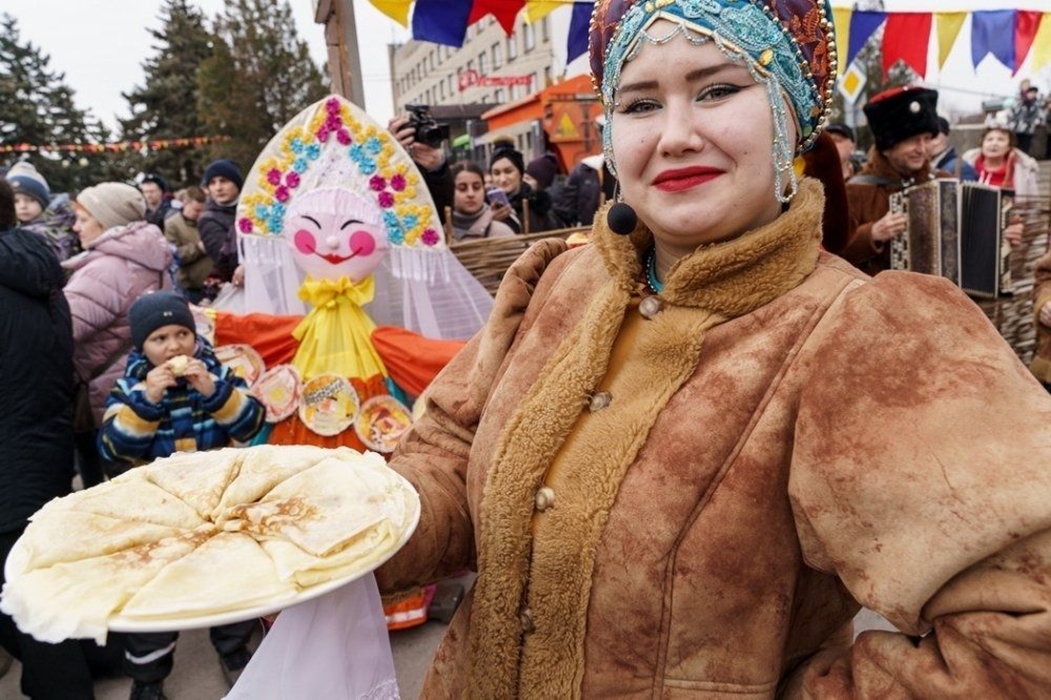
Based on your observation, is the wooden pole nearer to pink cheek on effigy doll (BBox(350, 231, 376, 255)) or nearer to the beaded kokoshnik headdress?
pink cheek on effigy doll (BBox(350, 231, 376, 255))

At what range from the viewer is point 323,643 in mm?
1115

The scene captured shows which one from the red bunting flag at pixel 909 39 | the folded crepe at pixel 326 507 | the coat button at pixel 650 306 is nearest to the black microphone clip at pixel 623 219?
the coat button at pixel 650 306

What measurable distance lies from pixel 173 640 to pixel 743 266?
2.57 m

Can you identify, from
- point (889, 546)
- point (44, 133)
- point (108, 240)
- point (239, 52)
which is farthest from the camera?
point (44, 133)

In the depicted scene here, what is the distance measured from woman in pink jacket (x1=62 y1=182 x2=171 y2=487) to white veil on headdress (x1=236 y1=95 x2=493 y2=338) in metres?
0.68

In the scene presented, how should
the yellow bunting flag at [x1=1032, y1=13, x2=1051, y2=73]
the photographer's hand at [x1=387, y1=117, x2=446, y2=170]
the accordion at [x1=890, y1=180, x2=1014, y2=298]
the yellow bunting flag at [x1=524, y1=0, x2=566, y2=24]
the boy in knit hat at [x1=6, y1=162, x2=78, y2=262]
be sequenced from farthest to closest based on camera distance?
1. the yellow bunting flag at [x1=1032, y1=13, x2=1051, y2=73]
2. the boy in knit hat at [x1=6, y1=162, x2=78, y2=262]
3. the yellow bunting flag at [x1=524, y1=0, x2=566, y2=24]
4. the photographer's hand at [x1=387, y1=117, x2=446, y2=170]
5. the accordion at [x1=890, y1=180, x2=1014, y2=298]

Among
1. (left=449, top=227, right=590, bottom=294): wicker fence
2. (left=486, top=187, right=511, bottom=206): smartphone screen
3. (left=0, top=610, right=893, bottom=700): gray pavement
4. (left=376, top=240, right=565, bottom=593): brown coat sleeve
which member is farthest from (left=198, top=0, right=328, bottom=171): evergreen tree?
(left=376, top=240, right=565, bottom=593): brown coat sleeve

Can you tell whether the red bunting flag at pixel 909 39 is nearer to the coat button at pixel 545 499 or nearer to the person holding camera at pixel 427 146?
the person holding camera at pixel 427 146

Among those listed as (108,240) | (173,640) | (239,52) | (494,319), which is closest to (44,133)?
(239,52)

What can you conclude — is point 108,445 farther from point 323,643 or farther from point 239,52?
point 239,52

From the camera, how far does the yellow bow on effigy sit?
297 centimetres

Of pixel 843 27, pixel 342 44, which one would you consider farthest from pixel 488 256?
pixel 843 27

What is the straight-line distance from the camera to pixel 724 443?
3.12 ft

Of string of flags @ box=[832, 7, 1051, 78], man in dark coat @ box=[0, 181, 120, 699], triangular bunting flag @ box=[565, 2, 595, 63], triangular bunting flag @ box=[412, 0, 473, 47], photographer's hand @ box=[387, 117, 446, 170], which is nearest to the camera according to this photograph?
man in dark coat @ box=[0, 181, 120, 699]
